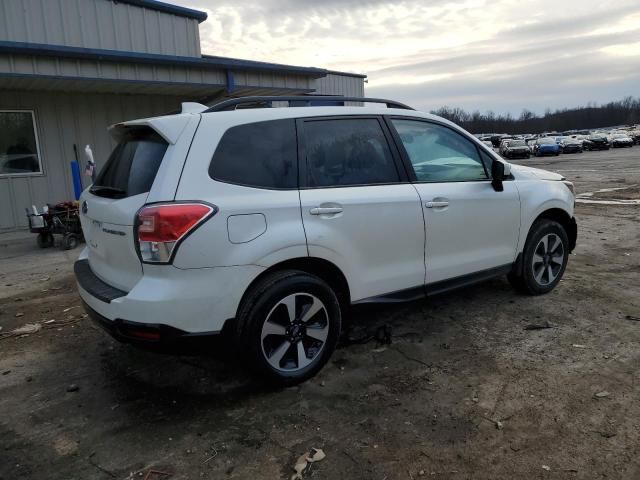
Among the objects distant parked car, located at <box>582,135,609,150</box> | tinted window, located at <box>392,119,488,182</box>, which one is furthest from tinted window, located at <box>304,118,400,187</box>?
distant parked car, located at <box>582,135,609,150</box>

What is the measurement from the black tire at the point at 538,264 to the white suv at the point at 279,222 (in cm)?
58

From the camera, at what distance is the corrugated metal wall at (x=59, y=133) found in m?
10.6

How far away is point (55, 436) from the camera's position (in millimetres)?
2967

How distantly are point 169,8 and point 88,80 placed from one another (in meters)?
3.50

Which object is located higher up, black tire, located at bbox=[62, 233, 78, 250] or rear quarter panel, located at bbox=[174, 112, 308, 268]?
rear quarter panel, located at bbox=[174, 112, 308, 268]

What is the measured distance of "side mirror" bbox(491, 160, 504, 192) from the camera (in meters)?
4.25

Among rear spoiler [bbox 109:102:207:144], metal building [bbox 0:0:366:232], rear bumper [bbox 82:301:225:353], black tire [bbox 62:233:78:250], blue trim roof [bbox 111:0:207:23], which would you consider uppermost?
blue trim roof [bbox 111:0:207:23]

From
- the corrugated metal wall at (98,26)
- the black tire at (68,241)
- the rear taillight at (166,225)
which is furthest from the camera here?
the corrugated metal wall at (98,26)

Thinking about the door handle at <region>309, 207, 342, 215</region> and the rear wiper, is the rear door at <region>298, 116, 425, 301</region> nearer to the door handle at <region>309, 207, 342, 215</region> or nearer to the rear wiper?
the door handle at <region>309, 207, 342, 215</region>

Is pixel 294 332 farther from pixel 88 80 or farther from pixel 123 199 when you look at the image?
pixel 88 80

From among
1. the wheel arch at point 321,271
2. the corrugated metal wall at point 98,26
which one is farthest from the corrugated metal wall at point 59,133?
the wheel arch at point 321,271

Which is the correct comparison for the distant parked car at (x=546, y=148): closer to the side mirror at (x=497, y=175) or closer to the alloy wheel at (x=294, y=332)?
the side mirror at (x=497, y=175)

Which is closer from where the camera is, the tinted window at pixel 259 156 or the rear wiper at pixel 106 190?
the tinted window at pixel 259 156

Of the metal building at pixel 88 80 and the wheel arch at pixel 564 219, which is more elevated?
the metal building at pixel 88 80
